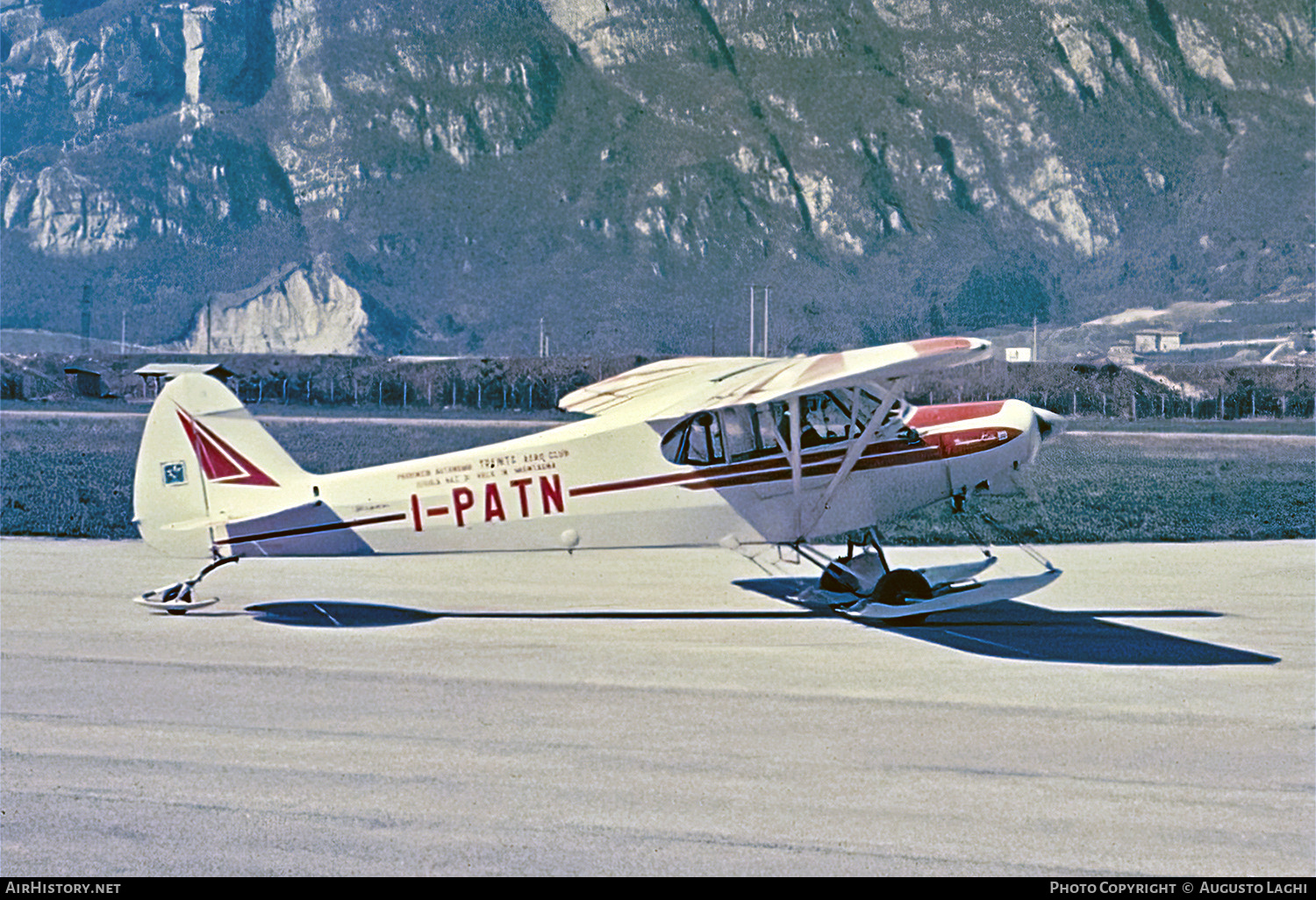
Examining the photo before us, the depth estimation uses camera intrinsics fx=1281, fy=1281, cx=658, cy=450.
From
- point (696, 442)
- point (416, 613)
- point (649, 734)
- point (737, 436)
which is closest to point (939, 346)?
point (737, 436)

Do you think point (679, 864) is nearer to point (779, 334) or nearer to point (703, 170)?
point (779, 334)

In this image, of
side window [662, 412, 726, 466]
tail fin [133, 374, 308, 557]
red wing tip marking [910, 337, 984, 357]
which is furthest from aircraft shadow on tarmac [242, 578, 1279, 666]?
red wing tip marking [910, 337, 984, 357]

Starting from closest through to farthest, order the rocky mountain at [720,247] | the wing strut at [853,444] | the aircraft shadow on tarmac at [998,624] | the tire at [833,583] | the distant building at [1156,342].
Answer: the aircraft shadow on tarmac at [998,624] < the wing strut at [853,444] < the tire at [833,583] < the distant building at [1156,342] < the rocky mountain at [720,247]

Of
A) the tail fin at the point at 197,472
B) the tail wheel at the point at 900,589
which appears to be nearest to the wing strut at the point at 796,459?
the tail wheel at the point at 900,589

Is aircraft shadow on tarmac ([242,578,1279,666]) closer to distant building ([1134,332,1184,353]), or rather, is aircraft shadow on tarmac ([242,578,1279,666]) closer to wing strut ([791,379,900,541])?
wing strut ([791,379,900,541])

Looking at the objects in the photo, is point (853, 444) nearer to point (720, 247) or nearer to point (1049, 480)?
point (1049, 480)

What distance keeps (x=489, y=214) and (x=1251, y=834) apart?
19003 cm

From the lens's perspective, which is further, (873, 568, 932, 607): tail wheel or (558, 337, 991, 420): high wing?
(873, 568, 932, 607): tail wheel

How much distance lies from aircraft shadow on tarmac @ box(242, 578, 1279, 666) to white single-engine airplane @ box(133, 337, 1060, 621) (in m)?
0.30

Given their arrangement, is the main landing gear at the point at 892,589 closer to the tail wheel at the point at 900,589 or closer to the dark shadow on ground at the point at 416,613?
the tail wheel at the point at 900,589

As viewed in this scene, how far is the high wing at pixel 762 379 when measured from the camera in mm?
11570

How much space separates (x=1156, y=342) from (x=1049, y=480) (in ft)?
422

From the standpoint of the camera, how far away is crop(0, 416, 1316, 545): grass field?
2155cm

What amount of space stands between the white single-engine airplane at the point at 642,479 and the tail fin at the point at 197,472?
0.04 ft
